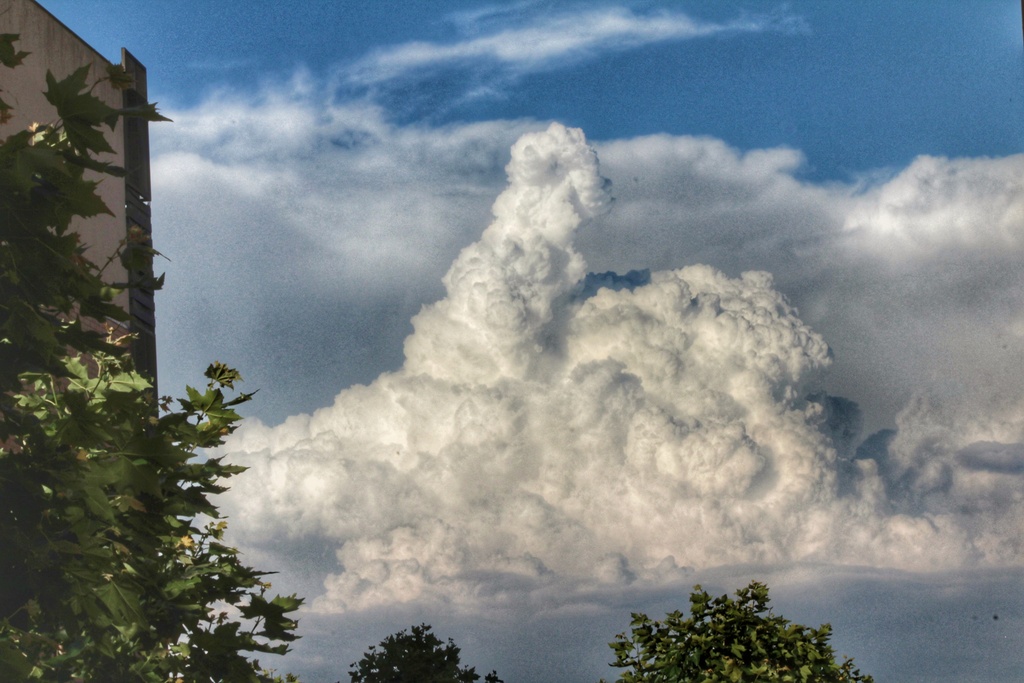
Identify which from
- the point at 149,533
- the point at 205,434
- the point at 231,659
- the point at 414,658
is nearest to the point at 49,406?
the point at 205,434

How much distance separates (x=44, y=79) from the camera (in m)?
27.9

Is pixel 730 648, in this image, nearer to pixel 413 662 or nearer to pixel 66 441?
pixel 66 441

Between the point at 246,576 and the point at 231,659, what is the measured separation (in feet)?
6.10

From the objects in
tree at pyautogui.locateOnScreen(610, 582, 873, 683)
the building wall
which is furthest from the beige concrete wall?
tree at pyautogui.locateOnScreen(610, 582, 873, 683)

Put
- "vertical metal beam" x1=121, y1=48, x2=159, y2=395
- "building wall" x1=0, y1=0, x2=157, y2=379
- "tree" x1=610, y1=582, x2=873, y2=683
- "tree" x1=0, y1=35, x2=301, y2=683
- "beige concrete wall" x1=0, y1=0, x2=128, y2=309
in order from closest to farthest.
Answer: "tree" x1=0, y1=35, x2=301, y2=683, "tree" x1=610, y1=582, x2=873, y2=683, "beige concrete wall" x1=0, y1=0, x2=128, y2=309, "building wall" x1=0, y1=0, x2=157, y2=379, "vertical metal beam" x1=121, y1=48, x2=159, y2=395

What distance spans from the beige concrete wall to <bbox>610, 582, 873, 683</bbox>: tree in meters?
17.9

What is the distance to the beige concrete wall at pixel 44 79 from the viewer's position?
96.9ft

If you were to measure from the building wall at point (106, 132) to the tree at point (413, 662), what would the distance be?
58.8 ft

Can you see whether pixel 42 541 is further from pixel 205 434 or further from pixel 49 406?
pixel 205 434

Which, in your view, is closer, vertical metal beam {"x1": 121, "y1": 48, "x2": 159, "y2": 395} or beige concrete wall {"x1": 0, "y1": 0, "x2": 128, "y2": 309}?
beige concrete wall {"x1": 0, "y1": 0, "x2": 128, "y2": 309}

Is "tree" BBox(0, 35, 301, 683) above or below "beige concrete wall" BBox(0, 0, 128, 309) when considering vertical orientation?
below

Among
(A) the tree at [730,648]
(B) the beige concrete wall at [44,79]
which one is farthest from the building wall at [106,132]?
(A) the tree at [730,648]

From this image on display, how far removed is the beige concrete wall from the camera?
2953 cm

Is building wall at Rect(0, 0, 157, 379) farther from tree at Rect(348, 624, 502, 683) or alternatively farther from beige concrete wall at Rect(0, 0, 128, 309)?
tree at Rect(348, 624, 502, 683)
